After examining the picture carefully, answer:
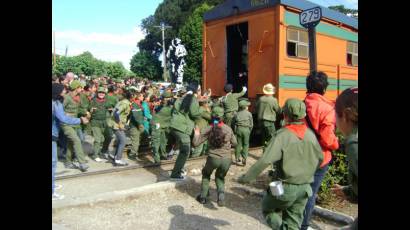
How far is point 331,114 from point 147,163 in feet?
16.6

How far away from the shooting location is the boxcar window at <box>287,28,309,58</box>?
360 inches

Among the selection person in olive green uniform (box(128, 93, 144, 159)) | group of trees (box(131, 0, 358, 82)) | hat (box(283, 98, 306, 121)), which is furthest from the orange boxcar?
group of trees (box(131, 0, 358, 82))

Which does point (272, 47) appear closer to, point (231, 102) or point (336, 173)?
point (231, 102)

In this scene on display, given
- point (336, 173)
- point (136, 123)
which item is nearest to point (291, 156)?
point (336, 173)

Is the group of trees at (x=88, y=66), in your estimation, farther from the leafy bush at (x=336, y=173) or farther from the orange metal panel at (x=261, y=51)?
the leafy bush at (x=336, y=173)

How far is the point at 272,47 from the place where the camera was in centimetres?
907

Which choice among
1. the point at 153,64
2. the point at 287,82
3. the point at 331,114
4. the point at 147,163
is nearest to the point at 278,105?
the point at 287,82

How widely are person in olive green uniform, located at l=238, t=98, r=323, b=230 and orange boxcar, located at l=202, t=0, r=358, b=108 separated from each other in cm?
541

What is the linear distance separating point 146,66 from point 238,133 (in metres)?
50.7

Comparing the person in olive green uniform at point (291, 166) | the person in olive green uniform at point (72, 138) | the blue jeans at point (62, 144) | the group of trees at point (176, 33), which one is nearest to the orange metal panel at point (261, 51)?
the person in olive green uniform at point (72, 138)

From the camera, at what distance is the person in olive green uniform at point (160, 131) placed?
26.6 ft
